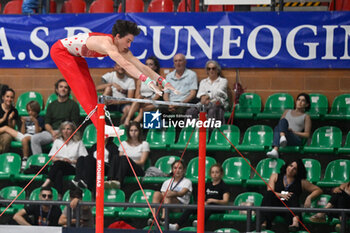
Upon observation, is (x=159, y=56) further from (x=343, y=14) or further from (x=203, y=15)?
(x=343, y=14)

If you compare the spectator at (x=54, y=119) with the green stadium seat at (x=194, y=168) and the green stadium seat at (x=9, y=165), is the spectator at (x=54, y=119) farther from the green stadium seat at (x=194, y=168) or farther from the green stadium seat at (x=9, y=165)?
the green stadium seat at (x=194, y=168)

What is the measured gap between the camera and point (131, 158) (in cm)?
708

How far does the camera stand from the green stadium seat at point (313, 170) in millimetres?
7184

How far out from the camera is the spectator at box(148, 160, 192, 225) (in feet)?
22.6

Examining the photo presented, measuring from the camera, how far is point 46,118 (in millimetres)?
7938

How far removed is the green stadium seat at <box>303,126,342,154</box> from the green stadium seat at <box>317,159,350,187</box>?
219 millimetres

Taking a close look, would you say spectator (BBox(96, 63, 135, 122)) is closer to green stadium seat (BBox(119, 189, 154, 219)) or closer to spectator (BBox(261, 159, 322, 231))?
green stadium seat (BBox(119, 189, 154, 219))

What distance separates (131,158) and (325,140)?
2388mm

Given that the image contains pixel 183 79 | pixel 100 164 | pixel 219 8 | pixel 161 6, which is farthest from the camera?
pixel 161 6

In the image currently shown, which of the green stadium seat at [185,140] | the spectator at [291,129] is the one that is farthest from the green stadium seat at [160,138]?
the spectator at [291,129]

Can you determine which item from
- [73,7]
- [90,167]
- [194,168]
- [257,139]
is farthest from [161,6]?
[90,167]

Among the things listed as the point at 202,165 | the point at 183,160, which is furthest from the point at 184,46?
the point at 202,165

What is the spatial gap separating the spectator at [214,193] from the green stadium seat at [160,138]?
2.14 feet

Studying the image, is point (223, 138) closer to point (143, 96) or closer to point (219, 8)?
point (143, 96)
